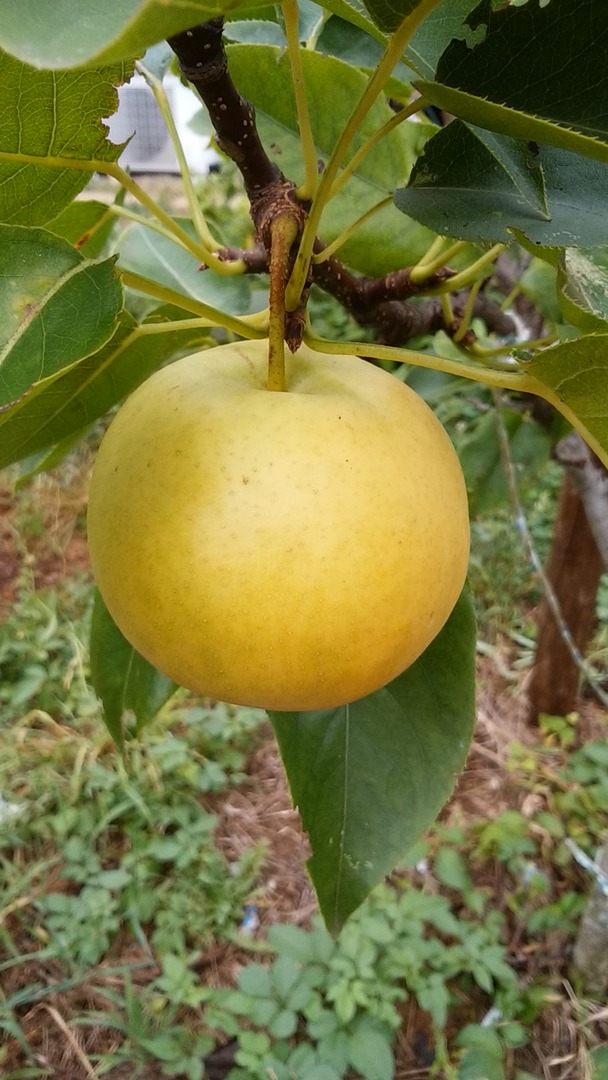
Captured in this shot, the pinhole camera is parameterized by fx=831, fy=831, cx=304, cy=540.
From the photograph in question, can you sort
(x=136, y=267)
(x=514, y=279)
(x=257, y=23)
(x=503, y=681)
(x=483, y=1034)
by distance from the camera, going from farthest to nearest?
(x=503, y=681) < (x=483, y=1034) < (x=514, y=279) < (x=136, y=267) < (x=257, y=23)

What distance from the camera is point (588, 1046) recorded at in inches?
54.8

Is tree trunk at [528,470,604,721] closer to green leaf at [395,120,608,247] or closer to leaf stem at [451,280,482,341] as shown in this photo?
leaf stem at [451,280,482,341]

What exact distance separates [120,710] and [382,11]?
0.55 m

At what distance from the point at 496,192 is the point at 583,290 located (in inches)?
2.9

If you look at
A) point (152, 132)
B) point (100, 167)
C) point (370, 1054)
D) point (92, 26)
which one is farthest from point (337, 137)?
point (152, 132)

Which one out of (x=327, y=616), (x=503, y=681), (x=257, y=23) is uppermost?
(x=257, y=23)

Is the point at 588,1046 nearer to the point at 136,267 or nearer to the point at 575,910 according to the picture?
the point at 575,910

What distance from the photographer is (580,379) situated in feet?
1.32

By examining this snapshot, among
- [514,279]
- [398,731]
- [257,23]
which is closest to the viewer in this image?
[398,731]

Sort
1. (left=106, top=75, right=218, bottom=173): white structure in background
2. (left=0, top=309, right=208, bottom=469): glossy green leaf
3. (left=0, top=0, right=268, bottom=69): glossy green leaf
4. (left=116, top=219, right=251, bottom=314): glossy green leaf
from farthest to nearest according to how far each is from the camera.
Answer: (left=106, top=75, right=218, bottom=173): white structure in background, (left=116, top=219, right=251, bottom=314): glossy green leaf, (left=0, top=309, right=208, bottom=469): glossy green leaf, (left=0, top=0, right=268, bottom=69): glossy green leaf

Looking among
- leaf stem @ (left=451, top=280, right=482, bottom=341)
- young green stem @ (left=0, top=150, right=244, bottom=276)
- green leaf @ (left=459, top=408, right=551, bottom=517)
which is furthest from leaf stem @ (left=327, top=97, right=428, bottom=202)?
green leaf @ (left=459, top=408, right=551, bottom=517)

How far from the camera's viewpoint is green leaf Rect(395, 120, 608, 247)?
417 millimetres

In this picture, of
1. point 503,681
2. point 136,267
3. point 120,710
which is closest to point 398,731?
point 120,710

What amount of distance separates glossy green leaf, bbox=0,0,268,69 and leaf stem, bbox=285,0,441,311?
0.09 m
